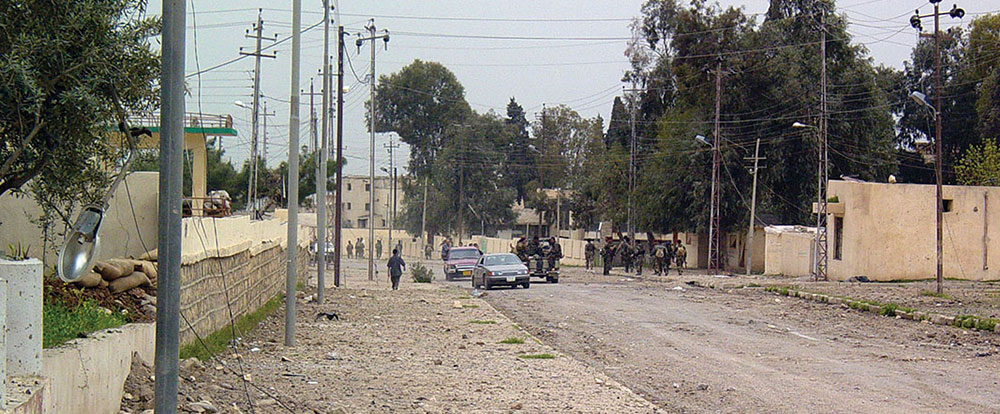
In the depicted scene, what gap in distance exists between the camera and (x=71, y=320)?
8.97 meters

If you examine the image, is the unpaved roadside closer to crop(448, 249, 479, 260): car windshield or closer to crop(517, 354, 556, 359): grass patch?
crop(517, 354, 556, 359): grass patch

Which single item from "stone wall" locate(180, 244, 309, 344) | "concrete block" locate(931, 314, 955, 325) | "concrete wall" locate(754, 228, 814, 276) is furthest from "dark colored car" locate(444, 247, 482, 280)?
"concrete block" locate(931, 314, 955, 325)

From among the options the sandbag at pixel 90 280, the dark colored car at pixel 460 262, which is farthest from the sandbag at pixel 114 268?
the dark colored car at pixel 460 262

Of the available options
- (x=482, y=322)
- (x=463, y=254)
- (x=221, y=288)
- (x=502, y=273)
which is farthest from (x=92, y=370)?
(x=463, y=254)

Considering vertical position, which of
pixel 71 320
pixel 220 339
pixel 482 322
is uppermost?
pixel 71 320

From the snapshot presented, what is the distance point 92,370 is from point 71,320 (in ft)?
3.56

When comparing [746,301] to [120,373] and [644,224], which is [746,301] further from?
[644,224]

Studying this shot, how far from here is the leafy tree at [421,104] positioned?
282ft

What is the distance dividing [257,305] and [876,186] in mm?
24667

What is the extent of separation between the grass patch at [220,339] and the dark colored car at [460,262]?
2298 cm

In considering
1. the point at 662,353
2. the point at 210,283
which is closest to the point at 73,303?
the point at 210,283

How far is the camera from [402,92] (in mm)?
86000

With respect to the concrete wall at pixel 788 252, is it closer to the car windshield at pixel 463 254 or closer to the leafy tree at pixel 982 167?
the leafy tree at pixel 982 167

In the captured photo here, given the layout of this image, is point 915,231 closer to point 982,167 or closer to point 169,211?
point 982,167
